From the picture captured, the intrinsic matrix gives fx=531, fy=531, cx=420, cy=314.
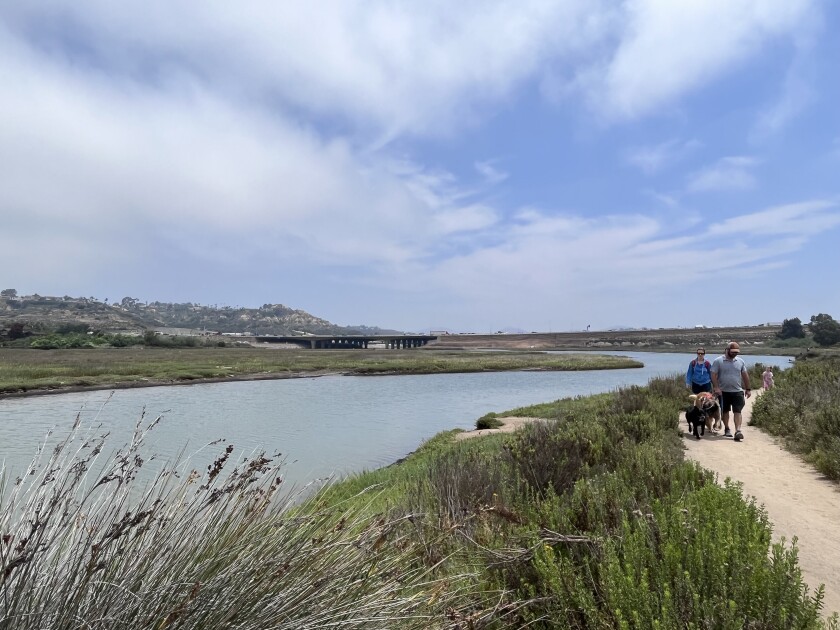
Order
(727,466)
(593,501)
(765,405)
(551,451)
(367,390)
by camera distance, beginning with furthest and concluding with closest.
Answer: (367,390) < (765,405) < (727,466) < (551,451) < (593,501)

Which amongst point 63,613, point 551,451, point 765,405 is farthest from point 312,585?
point 765,405

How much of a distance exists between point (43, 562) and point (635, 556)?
10.4 feet

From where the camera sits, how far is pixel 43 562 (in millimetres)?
2717

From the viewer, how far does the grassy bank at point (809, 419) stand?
8492 mm

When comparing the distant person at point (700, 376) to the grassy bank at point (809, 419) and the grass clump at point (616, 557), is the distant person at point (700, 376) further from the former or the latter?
the grass clump at point (616, 557)

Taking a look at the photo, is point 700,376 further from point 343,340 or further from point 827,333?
point 343,340

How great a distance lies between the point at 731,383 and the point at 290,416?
781 inches

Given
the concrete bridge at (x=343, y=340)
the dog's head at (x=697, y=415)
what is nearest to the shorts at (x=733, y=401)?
the dog's head at (x=697, y=415)

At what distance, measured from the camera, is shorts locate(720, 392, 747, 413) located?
11398 mm

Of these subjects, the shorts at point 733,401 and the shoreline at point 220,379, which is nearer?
the shorts at point 733,401

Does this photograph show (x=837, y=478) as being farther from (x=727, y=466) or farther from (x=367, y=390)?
(x=367, y=390)

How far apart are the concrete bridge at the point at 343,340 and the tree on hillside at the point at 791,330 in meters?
91.7

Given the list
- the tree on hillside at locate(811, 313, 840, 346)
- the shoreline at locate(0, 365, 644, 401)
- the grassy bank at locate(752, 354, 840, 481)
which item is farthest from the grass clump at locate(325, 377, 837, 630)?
the tree on hillside at locate(811, 313, 840, 346)

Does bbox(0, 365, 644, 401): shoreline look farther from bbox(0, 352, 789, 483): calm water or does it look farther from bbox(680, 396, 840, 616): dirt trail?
bbox(680, 396, 840, 616): dirt trail
